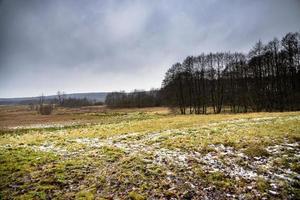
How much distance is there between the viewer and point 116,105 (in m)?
106

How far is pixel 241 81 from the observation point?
1762 inches

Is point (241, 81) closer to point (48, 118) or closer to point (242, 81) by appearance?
point (242, 81)

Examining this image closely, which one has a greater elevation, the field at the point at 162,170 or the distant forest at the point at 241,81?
the distant forest at the point at 241,81

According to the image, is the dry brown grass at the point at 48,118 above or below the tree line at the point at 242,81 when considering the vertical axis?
below

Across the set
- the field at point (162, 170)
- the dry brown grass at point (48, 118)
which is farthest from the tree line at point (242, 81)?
the field at point (162, 170)

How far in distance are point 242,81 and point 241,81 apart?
0.63ft

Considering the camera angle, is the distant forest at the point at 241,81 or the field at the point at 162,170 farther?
the distant forest at the point at 241,81

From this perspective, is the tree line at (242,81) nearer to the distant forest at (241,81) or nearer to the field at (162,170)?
the distant forest at (241,81)

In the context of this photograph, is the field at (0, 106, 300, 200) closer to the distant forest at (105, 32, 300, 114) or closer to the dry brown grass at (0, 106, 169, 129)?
the dry brown grass at (0, 106, 169, 129)

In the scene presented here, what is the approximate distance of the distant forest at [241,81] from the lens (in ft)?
123

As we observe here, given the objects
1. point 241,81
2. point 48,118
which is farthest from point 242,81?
point 48,118

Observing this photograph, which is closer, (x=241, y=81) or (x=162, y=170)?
(x=162, y=170)

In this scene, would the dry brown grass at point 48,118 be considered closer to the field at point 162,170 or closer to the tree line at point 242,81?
the tree line at point 242,81

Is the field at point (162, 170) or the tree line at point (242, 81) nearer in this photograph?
the field at point (162, 170)
